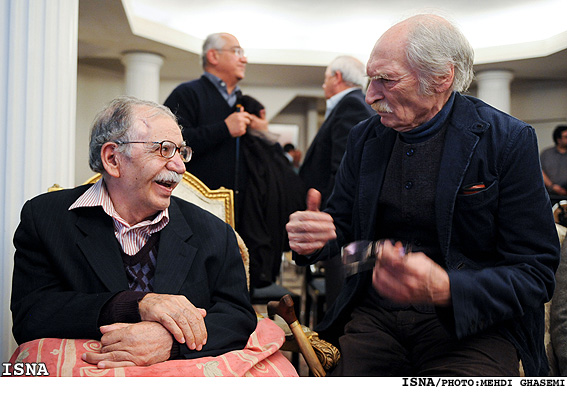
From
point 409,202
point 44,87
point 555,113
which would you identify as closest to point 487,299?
point 409,202

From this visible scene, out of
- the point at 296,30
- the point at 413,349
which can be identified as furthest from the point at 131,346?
the point at 296,30

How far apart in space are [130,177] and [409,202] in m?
0.89

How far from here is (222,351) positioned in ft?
5.25

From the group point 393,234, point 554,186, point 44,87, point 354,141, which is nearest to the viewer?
point 393,234

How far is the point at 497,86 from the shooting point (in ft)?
30.1

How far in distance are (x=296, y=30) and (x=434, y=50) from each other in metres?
7.30

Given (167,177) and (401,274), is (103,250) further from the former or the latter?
(401,274)

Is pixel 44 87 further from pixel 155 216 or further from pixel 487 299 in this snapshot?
pixel 487 299

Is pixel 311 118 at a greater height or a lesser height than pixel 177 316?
greater

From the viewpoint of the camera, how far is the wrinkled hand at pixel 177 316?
1.51 metres

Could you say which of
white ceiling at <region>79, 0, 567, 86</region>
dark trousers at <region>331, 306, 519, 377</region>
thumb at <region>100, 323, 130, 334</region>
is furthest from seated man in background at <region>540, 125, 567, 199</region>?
thumb at <region>100, 323, 130, 334</region>

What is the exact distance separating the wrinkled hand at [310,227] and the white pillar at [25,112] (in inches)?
43.2

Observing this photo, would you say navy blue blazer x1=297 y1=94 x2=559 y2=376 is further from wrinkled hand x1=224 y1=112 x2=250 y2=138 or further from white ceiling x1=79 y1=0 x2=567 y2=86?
white ceiling x1=79 y1=0 x2=567 y2=86

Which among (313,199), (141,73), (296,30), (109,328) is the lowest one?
(109,328)
